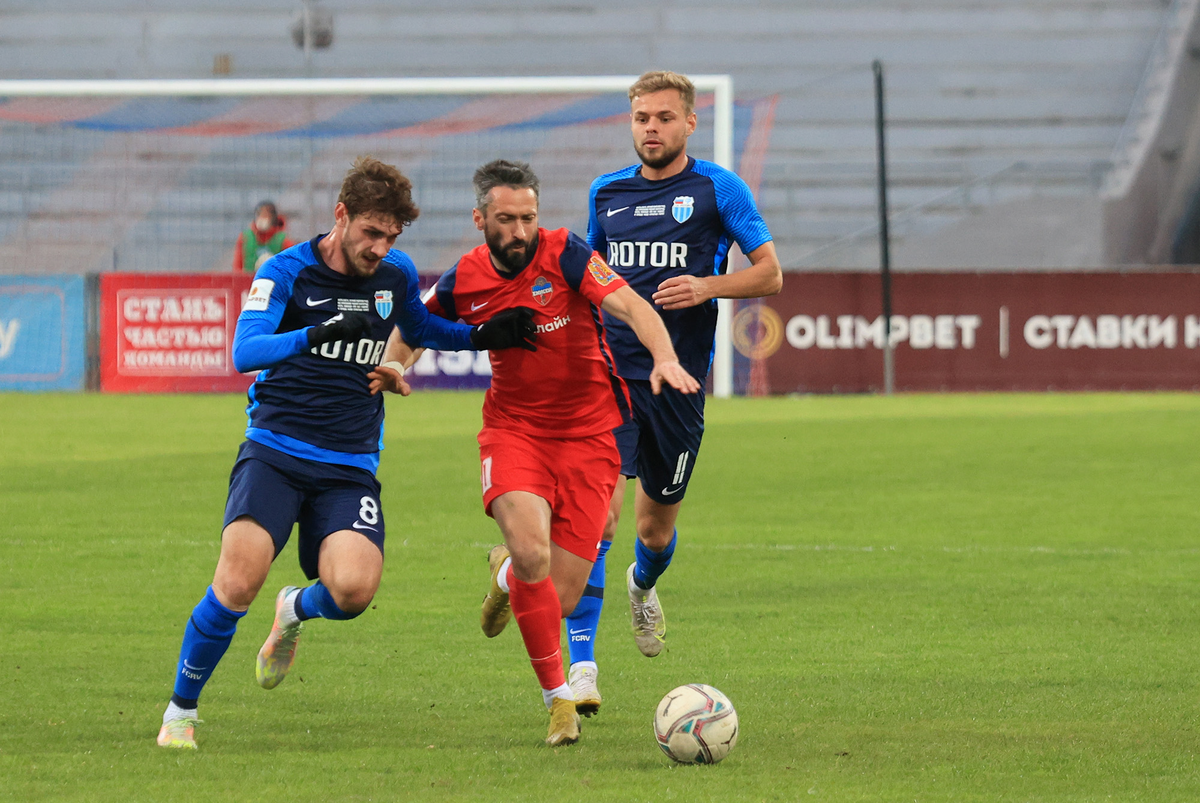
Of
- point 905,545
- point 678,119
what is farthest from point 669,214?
point 905,545

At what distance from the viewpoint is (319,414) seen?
18.4 feet

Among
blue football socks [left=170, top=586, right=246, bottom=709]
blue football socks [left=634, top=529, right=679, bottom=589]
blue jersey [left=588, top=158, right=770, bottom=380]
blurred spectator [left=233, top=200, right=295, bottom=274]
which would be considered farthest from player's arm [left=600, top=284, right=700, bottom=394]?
blurred spectator [left=233, top=200, right=295, bottom=274]

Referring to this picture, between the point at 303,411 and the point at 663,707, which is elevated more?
the point at 303,411

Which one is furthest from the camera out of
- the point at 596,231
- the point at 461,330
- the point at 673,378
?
the point at 596,231

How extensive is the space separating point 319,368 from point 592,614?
4.40 ft

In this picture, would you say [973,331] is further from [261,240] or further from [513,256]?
[513,256]

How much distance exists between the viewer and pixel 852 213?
1073 inches

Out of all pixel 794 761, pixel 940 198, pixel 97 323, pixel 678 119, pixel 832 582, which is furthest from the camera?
pixel 940 198

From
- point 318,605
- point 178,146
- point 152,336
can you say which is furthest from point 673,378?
point 178,146

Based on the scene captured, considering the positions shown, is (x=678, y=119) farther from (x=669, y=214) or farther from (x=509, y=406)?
(x=509, y=406)

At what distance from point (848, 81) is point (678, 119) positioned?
903 inches

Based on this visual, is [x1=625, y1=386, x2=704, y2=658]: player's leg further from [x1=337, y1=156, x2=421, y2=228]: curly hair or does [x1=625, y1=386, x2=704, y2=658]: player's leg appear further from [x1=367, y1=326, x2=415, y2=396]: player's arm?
[x1=337, y1=156, x2=421, y2=228]: curly hair

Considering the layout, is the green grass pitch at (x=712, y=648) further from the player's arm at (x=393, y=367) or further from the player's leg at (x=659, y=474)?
the player's arm at (x=393, y=367)

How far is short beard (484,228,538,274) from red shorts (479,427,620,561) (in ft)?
1.86
